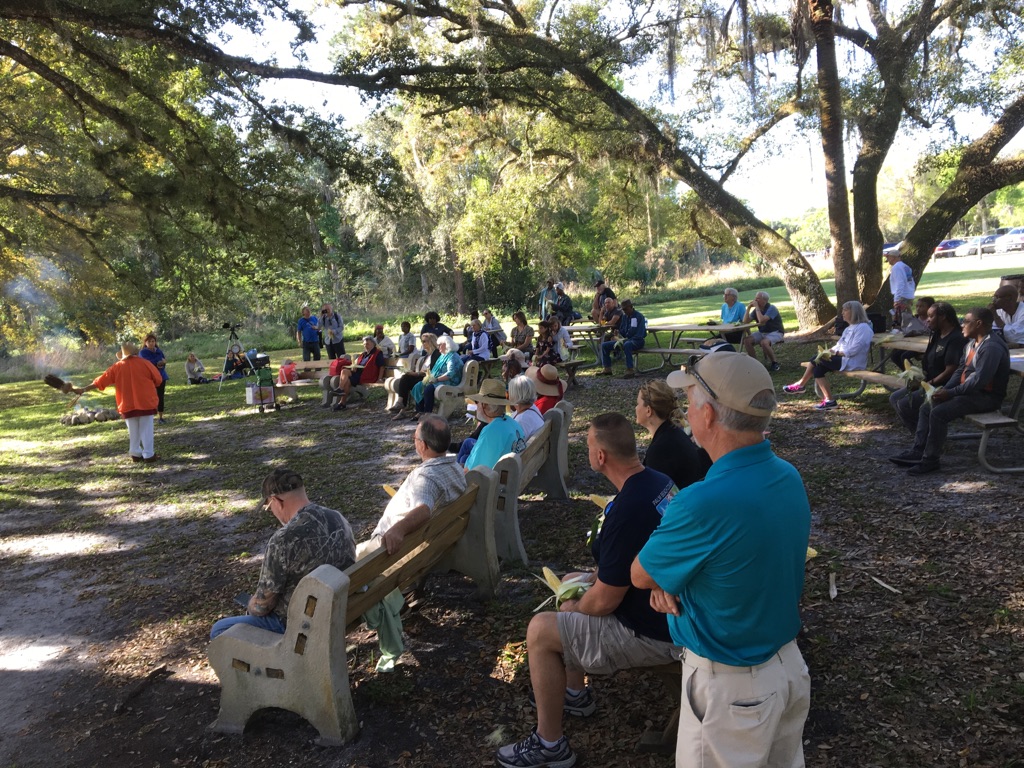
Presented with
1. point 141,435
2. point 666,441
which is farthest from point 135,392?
point 666,441

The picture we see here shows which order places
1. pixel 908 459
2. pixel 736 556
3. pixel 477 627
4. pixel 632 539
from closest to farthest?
pixel 736 556, pixel 632 539, pixel 477 627, pixel 908 459

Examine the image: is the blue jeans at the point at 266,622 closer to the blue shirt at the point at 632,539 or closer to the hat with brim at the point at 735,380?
the blue shirt at the point at 632,539

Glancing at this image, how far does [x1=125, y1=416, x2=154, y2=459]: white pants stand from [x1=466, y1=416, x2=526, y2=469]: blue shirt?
6344 mm


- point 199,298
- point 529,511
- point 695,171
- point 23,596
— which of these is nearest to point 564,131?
point 695,171

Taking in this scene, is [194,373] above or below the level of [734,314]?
below

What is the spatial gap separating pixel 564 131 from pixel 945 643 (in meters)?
17.2

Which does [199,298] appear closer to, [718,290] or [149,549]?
[149,549]

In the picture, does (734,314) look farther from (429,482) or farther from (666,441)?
(429,482)

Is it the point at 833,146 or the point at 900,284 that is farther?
the point at 833,146

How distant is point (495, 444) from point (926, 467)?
149 inches

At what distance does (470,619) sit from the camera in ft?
14.5

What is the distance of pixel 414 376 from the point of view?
11.7 metres

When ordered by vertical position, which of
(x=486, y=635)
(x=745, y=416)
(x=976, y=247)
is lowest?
(x=486, y=635)

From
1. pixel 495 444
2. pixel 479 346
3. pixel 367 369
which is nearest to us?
pixel 495 444
